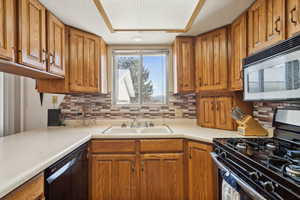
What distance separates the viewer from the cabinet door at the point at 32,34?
138cm

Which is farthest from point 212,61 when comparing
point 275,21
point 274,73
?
point 274,73

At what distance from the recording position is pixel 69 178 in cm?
143

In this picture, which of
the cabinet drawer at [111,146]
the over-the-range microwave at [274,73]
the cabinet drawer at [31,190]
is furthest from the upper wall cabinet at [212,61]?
the cabinet drawer at [31,190]

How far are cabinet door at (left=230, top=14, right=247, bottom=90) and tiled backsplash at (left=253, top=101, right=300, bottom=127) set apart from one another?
0.33 metres

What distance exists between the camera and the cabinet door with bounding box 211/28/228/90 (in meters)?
2.04

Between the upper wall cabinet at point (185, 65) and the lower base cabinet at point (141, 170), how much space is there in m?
0.70

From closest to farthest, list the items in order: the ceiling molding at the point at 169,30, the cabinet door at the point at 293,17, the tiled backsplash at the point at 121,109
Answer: the cabinet door at the point at 293,17 → the ceiling molding at the point at 169,30 → the tiled backsplash at the point at 121,109

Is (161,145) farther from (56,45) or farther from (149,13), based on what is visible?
(56,45)

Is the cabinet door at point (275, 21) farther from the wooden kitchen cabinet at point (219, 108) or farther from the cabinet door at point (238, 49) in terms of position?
the wooden kitchen cabinet at point (219, 108)

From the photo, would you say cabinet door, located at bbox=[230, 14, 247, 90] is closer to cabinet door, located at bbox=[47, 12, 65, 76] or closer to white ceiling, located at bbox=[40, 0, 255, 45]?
white ceiling, located at bbox=[40, 0, 255, 45]

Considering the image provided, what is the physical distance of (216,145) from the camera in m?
1.53

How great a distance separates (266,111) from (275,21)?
0.89m

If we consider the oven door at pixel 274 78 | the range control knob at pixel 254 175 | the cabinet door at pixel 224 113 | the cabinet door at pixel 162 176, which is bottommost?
the cabinet door at pixel 162 176

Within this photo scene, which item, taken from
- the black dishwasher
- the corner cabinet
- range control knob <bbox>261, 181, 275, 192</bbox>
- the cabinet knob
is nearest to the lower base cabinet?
the black dishwasher
